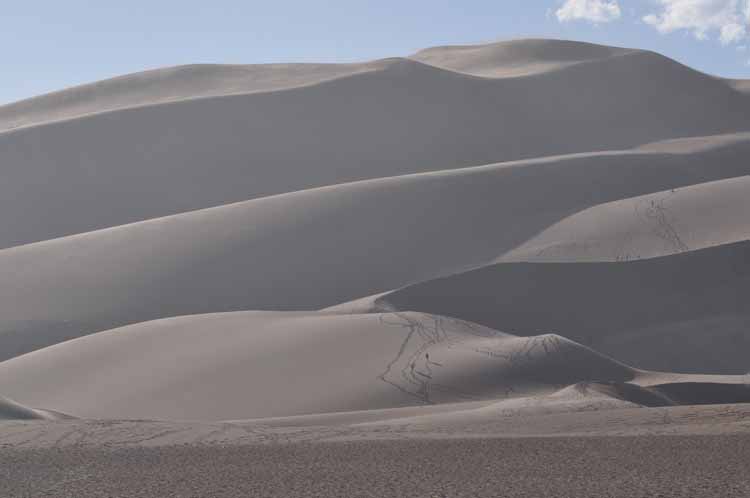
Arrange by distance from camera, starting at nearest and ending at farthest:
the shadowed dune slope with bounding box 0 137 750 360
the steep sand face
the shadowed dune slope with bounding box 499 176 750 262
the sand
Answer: the sand < the shadowed dune slope with bounding box 499 176 750 262 < the shadowed dune slope with bounding box 0 137 750 360 < the steep sand face

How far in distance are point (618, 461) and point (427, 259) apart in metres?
19.1

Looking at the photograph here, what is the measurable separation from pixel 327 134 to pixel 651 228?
82.2 ft

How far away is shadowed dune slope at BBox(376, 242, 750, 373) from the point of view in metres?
23.5

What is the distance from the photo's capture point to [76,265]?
27703 millimetres

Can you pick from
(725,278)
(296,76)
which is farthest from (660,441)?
(296,76)

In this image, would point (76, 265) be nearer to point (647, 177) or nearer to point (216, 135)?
point (647, 177)

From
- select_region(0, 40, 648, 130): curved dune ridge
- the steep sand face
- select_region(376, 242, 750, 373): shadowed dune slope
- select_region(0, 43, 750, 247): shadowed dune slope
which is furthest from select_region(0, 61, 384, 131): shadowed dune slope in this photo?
select_region(376, 242, 750, 373): shadowed dune slope

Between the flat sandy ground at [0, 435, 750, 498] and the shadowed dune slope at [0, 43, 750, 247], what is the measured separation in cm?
3449

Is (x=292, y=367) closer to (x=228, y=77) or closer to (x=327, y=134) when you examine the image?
(x=327, y=134)

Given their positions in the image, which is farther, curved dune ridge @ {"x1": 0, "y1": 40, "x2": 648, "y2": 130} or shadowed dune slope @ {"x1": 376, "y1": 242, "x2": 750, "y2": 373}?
curved dune ridge @ {"x1": 0, "y1": 40, "x2": 648, "y2": 130}

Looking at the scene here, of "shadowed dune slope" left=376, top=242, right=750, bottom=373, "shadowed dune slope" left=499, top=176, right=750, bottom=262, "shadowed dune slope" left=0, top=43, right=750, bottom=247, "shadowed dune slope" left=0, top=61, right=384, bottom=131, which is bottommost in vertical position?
"shadowed dune slope" left=376, top=242, right=750, bottom=373

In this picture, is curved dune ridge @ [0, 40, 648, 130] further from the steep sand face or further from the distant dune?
the distant dune

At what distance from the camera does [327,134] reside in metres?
48.4

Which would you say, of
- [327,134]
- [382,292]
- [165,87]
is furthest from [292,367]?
[165,87]
